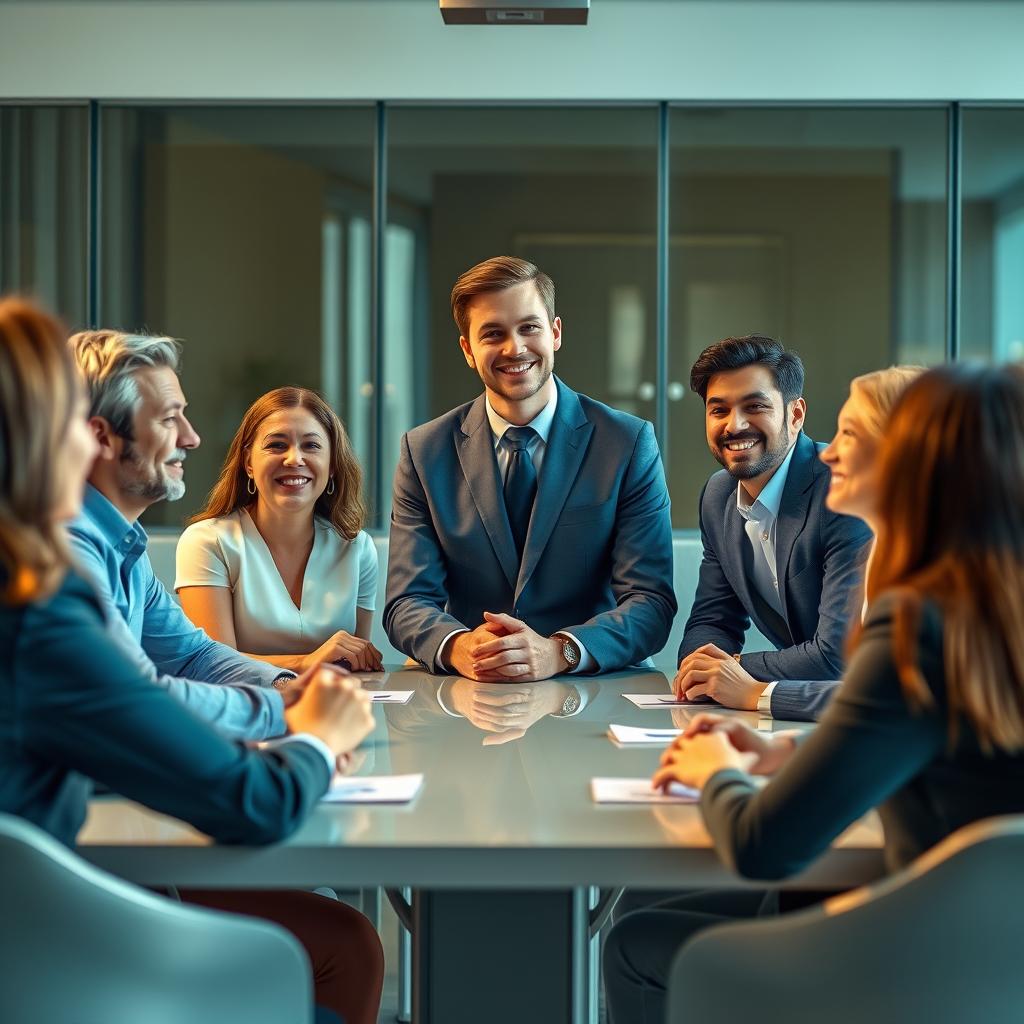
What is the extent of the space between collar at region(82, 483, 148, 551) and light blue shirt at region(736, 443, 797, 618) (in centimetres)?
139

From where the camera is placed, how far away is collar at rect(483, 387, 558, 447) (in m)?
2.89

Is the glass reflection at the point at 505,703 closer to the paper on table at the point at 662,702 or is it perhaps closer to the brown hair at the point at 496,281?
the paper on table at the point at 662,702

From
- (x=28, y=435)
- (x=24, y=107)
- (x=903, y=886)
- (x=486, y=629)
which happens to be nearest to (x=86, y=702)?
(x=28, y=435)

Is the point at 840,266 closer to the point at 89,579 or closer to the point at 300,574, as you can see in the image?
the point at 300,574

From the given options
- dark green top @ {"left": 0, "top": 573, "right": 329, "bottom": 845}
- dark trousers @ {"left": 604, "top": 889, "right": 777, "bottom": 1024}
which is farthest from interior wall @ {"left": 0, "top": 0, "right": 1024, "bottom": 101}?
dark green top @ {"left": 0, "top": 573, "right": 329, "bottom": 845}

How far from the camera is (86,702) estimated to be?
47.3 inches

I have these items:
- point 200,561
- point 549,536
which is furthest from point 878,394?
point 200,561

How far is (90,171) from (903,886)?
18.3 feet

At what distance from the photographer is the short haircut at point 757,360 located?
271 cm

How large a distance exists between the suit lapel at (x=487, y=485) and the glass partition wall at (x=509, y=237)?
296 centimetres

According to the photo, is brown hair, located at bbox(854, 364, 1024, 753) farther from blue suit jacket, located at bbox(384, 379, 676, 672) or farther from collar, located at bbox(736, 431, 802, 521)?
blue suit jacket, located at bbox(384, 379, 676, 672)

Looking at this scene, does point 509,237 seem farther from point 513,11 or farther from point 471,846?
point 471,846

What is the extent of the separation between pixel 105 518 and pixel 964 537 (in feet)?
4.13

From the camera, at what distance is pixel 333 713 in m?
1.59
